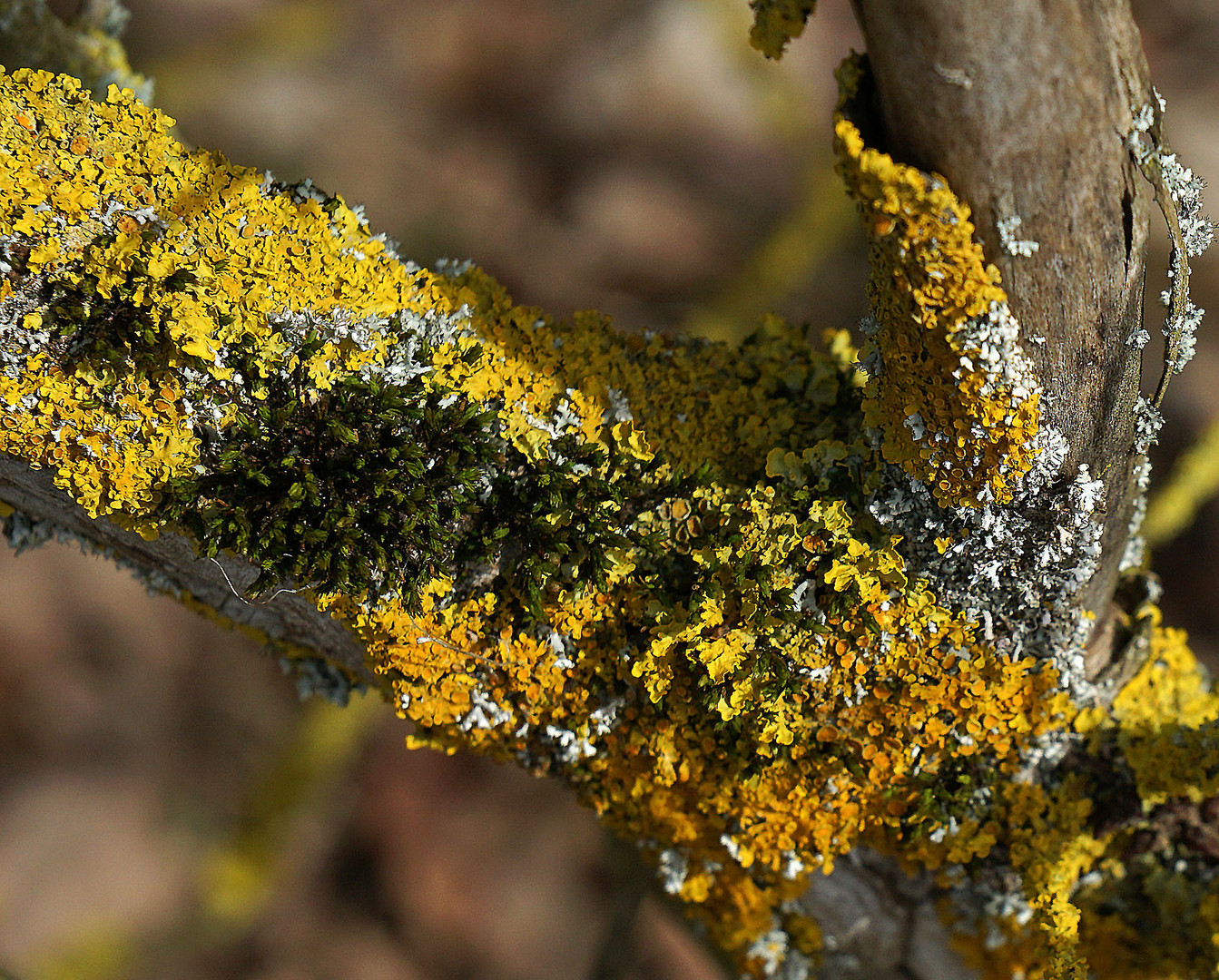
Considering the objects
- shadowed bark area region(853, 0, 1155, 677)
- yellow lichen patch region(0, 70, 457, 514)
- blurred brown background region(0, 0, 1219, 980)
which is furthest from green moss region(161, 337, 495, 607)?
blurred brown background region(0, 0, 1219, 980)

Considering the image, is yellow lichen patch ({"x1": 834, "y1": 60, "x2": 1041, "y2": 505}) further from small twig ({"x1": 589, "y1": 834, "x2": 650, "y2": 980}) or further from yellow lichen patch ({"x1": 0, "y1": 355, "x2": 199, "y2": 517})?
small twig ({"x1": 589, "y1": 834, "x2": 650, "y2": 980})

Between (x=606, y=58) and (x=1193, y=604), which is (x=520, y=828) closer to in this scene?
(x=1193, y=604)

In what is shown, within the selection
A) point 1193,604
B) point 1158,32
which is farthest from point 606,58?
point 1193,604

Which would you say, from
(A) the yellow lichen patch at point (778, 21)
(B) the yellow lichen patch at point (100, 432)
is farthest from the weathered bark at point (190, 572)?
(A) the yellow lichen patch at point (778, 21)

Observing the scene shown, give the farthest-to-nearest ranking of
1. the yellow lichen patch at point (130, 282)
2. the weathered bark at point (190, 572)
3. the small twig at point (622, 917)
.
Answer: the small twig at point (622, 917) < the weathered bark at point (190, 572) < the yellow lichen patch at point (130, 282)

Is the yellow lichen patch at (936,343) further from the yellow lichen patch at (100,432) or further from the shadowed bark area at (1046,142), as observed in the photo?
the yellow lichen patch at (100,432)

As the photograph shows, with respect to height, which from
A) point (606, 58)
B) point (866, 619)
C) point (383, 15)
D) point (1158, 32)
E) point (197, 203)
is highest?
point (383, 15)
